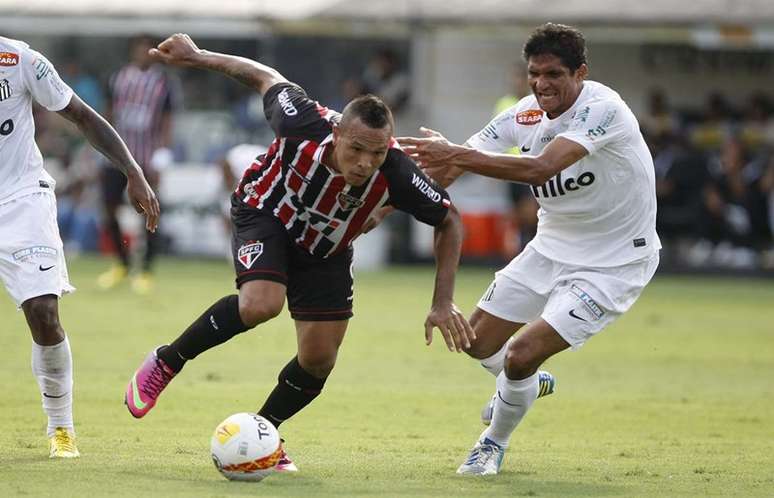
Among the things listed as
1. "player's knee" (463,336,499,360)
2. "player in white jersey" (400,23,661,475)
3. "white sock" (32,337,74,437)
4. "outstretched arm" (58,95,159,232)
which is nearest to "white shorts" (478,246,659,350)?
"player in white jersey" (400,23,661,475)

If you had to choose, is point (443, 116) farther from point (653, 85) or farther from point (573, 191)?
point (573, 191)

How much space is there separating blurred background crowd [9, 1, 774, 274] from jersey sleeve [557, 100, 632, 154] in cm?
1390

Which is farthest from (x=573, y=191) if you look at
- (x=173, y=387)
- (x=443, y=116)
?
(x=443, y=116)

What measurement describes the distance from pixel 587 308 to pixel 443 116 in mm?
17236

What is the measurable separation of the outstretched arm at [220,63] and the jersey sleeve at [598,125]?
63.3 inches

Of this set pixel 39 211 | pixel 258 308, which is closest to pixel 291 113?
pixel 258 308

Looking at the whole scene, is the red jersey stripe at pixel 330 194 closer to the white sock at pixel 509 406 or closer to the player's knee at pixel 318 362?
the player's knee at pixel 318 362

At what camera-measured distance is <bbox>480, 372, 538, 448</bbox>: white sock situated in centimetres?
796

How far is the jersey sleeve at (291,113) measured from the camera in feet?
24.9

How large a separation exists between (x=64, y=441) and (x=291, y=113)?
6.97 feet

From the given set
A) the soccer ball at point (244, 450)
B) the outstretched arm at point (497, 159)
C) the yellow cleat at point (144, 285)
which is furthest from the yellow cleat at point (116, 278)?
the soccer ball at point (244, 450)

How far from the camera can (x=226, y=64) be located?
8.02m

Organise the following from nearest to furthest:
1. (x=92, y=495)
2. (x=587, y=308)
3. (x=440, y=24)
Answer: (x=92, y=495)
(x=587, y=308)
(x=440, y=24)

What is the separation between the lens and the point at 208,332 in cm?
764
